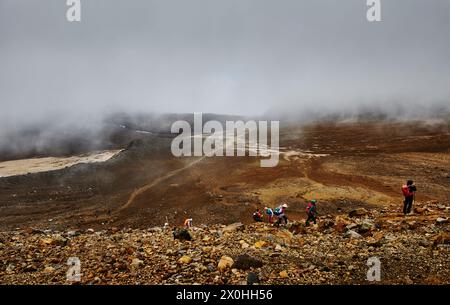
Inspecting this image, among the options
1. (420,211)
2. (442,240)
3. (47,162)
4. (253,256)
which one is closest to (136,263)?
(253,256)

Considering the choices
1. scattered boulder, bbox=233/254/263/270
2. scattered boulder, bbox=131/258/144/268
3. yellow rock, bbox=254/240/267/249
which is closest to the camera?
scattered boulder, bbox=233/254/263/270

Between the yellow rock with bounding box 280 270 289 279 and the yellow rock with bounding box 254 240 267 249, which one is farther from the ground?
the yellow rock with bounding box 280 270 289 279

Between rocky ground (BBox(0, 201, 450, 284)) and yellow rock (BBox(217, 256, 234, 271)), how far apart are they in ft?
0.08

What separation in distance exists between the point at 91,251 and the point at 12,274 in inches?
82.8

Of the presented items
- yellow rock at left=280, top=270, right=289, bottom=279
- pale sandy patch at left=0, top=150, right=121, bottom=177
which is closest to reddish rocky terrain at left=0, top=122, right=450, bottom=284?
yellow rock at left=280, top=270, right=289, bottom=279

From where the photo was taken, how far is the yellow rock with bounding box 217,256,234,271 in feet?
25.8

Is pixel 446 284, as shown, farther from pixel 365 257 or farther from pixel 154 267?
pixel 154 267

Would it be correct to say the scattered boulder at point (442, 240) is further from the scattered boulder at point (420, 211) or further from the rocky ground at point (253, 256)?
the scattered boulder at point (420, 211)

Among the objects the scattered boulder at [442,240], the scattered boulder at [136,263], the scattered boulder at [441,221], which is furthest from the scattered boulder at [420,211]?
the scattered boulder at [136,263]

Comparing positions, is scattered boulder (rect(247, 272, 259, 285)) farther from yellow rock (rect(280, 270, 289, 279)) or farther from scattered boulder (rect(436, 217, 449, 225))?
scattered boulder (rect(436, 217, 449, 225))

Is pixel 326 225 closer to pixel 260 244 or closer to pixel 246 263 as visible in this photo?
pixel 260 244

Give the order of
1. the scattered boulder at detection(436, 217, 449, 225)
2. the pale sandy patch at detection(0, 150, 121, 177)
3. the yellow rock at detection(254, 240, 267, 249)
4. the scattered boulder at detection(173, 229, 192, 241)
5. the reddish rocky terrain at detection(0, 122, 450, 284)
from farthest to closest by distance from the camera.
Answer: the pale sandy patch at detection(0, 150, 121, 177) < the scattered boulder at detection(173, 229, 192, 241) < the scattered boulder at detection(436, 217, 449, 225) < the yellow rock at detection(254, 240, 267, 249) < the reddish rocky terrain at detection(0, 122, 450, 284)

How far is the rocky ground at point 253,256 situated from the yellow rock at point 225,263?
0.08 feet

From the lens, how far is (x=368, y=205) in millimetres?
20688
